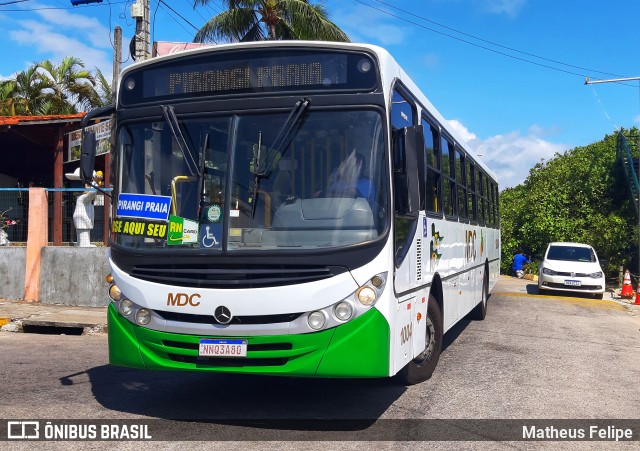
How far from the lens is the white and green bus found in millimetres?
5195

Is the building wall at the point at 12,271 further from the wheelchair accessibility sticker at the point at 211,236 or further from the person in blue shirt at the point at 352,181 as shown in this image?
the person in blue shirt at the point at 352,181

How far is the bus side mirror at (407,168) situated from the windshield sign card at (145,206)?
73.8 inches

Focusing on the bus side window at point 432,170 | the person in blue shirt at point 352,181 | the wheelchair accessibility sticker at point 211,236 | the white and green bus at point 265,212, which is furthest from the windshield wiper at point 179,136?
the bus side window at point 432,170

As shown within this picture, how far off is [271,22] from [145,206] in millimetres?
18234

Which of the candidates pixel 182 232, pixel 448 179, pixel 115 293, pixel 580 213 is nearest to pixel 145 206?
pixel 182 232

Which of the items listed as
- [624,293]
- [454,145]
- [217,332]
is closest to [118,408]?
[217,332]

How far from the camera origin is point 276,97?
557cm

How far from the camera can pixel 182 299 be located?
5406 mm

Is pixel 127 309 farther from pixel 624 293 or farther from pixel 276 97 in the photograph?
pixel 624 293

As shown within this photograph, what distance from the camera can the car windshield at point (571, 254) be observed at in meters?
20.8

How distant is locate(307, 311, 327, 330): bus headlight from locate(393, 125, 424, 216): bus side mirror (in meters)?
1.07

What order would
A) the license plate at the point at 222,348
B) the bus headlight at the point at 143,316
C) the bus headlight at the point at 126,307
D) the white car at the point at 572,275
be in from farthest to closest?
1. the white car at the point at 572,275
2. the bus headlight at the point at 126,307
3. the bus headlight at the point at 143,316
4. the license plate at the point at 222,348

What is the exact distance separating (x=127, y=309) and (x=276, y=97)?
2113 millimetres

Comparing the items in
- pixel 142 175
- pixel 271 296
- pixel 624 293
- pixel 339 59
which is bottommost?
pixel 624 293
